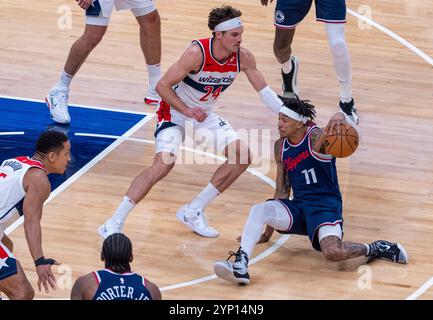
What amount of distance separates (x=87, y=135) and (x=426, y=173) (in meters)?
3.52

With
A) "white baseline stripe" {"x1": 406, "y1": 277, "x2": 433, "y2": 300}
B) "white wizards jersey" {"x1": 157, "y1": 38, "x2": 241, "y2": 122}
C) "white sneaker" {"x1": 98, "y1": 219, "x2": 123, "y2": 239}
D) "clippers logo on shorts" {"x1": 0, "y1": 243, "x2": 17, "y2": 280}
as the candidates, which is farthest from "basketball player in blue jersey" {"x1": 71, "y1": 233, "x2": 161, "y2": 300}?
"white wizards jersey" {"x1": 157, "y1": 38, "x2": 241, "y2": 122}

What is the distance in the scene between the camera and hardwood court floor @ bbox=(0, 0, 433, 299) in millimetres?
9625

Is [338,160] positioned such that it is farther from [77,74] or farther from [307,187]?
[77,74]

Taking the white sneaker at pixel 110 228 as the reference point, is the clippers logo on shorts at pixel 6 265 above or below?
above

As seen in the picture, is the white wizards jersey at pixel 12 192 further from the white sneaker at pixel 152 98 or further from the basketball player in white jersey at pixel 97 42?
the white sneaker at pixel 152 98

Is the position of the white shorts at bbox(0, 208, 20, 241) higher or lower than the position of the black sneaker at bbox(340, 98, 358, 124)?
higher

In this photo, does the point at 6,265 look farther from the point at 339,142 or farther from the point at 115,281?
the point at 339,142

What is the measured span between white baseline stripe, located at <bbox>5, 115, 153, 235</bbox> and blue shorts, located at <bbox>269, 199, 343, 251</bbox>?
7.62 feet

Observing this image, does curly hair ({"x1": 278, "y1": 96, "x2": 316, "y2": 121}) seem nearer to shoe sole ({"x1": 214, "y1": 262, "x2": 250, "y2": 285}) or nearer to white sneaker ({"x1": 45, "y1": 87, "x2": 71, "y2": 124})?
shoe sole ({"x1": 214, "y1": 262, "x2": 250, "y2": 285})

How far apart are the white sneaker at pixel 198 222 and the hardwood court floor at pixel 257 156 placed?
2.9 inches

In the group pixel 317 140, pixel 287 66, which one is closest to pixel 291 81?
pixel 287 66

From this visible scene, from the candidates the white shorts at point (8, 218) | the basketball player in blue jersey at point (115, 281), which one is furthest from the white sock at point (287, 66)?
the basketball player in blue jersey at point (115, 281)

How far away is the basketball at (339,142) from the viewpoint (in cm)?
972
